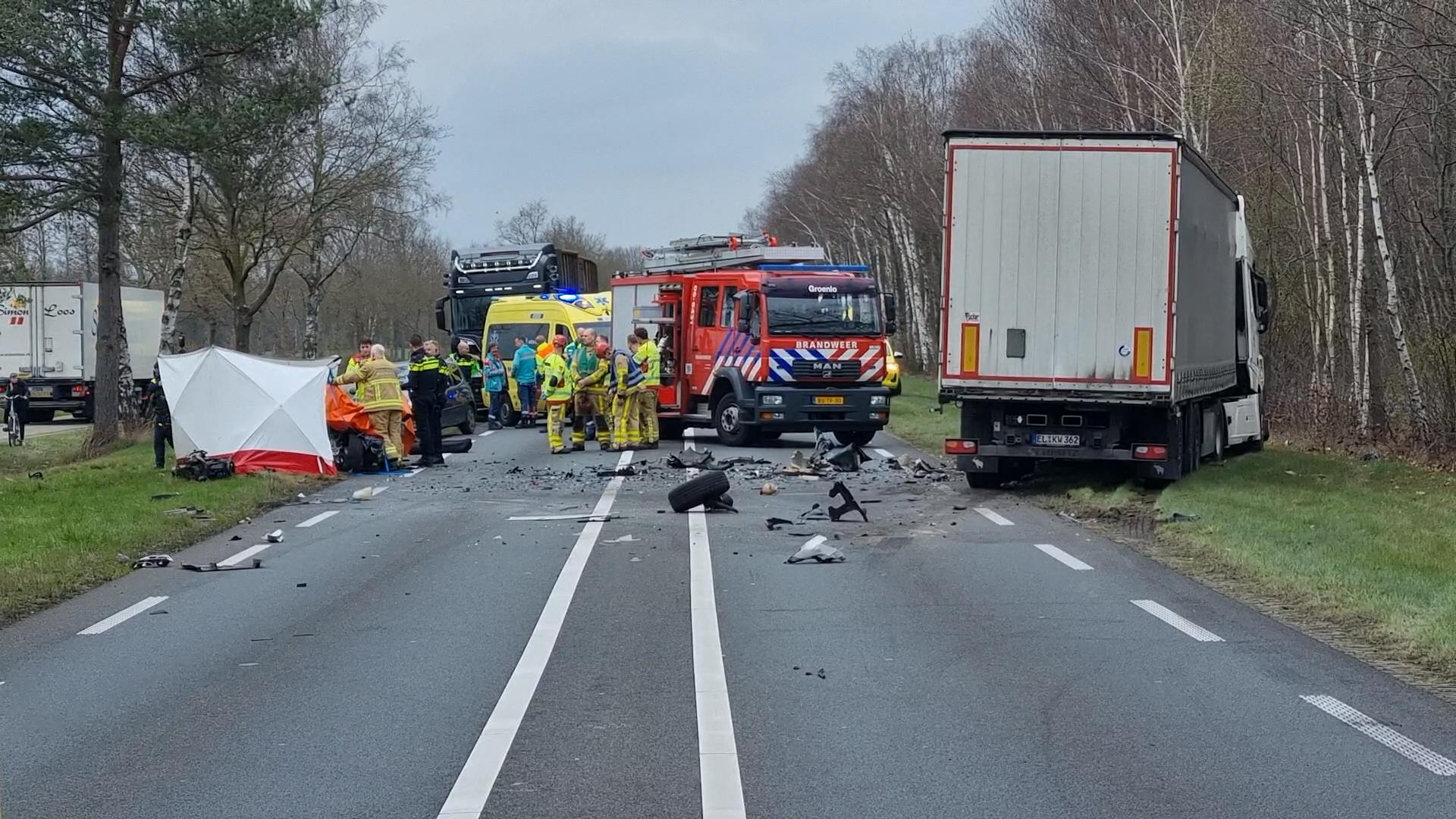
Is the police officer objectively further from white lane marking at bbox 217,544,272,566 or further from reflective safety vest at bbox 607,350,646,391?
white lane marking at bbox 217,544,272,566

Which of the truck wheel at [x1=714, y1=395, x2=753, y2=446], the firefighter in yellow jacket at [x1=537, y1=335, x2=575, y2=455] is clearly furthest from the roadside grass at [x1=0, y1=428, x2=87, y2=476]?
the truck wheel at [x1=714, y1=395, x2=753, y2=446]

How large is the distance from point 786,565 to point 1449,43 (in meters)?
9.41

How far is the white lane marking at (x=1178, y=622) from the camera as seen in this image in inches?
340

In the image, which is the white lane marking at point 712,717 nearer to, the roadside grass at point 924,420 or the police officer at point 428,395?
the roadside grass at point 924,420

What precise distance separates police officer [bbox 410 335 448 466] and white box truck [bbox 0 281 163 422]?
20.6m

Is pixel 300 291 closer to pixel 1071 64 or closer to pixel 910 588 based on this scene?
pixel 1071 64

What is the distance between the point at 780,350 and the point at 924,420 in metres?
8.12

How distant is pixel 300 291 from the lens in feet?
230

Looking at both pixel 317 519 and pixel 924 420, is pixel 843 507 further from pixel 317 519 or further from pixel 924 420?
pixel 924 420

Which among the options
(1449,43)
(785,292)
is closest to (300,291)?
(785,292)

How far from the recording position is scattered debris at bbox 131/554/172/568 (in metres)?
12.0

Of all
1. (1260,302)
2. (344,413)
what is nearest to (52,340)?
(344,413)

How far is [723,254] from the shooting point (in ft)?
98.1

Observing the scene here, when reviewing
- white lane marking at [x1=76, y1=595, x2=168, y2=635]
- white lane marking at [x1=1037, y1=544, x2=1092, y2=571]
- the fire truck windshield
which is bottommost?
white lane marking at [x1=76, y1=595, x2=168, y2=635]
